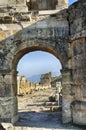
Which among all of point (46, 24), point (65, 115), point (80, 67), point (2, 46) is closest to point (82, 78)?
point (80, 67)

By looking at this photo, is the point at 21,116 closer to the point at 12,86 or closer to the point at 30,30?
the point at 12,86

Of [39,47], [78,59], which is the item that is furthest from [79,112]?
[39,47]

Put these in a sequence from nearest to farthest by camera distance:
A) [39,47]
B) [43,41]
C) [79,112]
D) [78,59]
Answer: [79,112], [78,59], [43,41], [39,47]

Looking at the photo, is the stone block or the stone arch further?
the stone arch

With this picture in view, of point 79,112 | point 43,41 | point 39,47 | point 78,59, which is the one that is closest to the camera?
point 79,112

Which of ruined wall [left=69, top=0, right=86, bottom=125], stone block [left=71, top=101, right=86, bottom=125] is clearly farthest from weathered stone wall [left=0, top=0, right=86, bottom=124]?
stone block [left=71, top=101, right=86, bottom=125]

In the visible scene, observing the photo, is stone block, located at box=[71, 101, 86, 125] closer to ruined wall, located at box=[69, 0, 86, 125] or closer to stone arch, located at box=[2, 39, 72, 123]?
ruined wall, located at box=[69, 0, 86, 125]

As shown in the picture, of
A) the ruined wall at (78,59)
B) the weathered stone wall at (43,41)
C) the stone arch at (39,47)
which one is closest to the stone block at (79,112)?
the ruined wall at (78,59)

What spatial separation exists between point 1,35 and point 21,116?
14.0 ft

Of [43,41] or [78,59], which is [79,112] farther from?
[43,41]

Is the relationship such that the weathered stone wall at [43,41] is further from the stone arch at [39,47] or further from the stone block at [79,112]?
the stone block at [79,112]

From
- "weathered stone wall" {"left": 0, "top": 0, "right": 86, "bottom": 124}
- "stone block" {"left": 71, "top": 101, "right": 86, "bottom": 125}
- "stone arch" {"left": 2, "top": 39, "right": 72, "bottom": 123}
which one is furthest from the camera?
"stone arch" {"left": 2, "top": 39, "right": 72, "bottom": 123}

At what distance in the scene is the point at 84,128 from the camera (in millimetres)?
10273

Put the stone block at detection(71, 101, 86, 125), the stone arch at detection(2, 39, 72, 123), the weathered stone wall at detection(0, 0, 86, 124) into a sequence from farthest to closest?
the stone arch at detection(2, 39, 72, 123) → the weathered stone wall at detection(0, 0, 86, 124) → the stone block at detection(71, 101, 86, 125)
